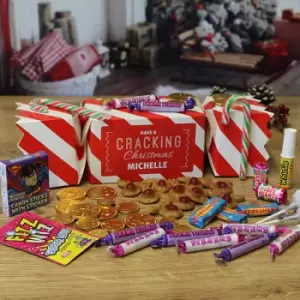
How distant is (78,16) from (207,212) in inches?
45.0

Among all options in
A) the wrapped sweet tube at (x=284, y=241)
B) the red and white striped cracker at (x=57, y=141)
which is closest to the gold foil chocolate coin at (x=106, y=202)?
the red and white striped cracker at (x=57, y=141)

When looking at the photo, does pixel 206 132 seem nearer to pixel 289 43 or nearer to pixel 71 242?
pixel 71 242

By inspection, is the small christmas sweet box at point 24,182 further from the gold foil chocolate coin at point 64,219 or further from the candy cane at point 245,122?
the candy cane at point 245,122

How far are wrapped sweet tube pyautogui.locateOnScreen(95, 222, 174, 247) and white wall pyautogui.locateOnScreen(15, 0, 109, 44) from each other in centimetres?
115

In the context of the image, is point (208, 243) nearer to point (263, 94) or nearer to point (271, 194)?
point (271, 194)

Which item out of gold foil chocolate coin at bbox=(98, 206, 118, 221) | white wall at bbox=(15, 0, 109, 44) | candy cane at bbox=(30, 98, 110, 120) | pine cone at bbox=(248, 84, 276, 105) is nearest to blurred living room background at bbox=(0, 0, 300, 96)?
white wall at bbox=(15, 0, 109, 44)

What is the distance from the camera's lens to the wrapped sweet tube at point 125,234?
1.01 m

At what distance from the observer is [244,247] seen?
993 mm

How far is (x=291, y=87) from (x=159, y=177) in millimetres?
1012

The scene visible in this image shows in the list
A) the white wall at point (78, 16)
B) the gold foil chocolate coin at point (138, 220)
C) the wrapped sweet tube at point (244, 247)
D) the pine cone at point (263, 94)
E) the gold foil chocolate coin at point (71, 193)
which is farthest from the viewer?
the white wall at point (78, 16)

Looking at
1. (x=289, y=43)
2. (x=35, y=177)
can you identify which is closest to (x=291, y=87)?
(x=289, y=43)

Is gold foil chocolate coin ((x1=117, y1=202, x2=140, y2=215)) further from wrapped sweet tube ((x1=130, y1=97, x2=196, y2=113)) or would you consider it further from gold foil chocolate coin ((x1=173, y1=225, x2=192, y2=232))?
wrapped sweet tube ((x1=130, y1=97, x2=196, y2=113))

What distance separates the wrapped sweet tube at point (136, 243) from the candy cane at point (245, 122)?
0.33 meters

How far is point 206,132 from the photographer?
1309 millimetres
